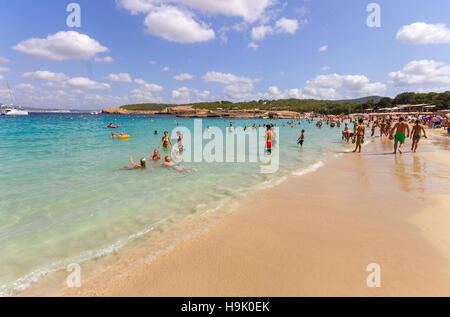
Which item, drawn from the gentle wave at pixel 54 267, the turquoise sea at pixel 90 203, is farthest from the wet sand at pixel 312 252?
the turquoise sea at pixel 90 203

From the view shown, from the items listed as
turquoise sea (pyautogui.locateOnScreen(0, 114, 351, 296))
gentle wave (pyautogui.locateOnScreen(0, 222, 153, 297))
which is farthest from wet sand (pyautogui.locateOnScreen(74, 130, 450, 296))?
turquoise sea (pyautogui.locateOnScreen(0, 114, 351, 296))

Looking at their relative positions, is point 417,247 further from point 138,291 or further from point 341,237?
point 138,291

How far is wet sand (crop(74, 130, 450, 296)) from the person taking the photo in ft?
8.85

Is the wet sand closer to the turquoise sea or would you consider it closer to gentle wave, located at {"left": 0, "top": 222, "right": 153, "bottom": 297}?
gentle wave, located at {"left": 0, "top": 222, "right": 153, "bottom": 297}

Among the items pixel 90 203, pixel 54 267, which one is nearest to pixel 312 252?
pixel 54 267

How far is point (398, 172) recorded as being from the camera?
8.37 meters

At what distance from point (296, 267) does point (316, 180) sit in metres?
5.11

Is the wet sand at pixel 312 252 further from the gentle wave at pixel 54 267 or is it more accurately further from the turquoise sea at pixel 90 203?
the turquoise sea at pixel 90 203

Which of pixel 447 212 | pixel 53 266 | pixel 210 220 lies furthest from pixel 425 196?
pixel 53 266

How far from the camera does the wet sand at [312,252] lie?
2697 mm

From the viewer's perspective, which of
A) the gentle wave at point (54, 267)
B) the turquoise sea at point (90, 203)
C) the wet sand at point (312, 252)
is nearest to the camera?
the wet sand at point (312, 252)
